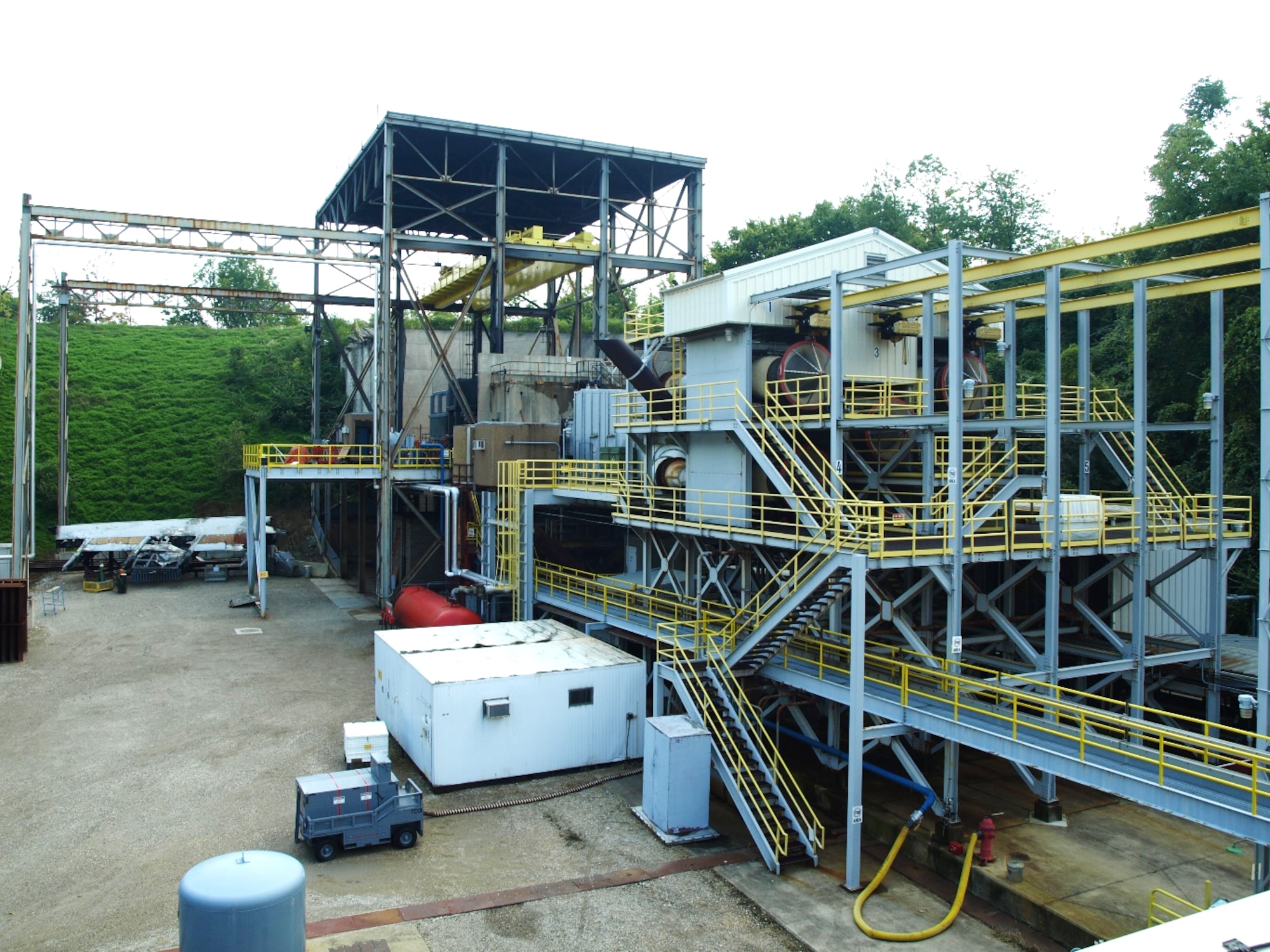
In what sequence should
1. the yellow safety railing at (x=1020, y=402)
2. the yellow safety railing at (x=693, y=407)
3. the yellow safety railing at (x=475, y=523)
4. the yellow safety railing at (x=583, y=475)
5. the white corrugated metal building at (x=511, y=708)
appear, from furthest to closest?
the yellow safety railing at (x=475, y=523), the yellow safety railing at (x=583, y=475), the yellow safety railing at (x=1020, y=402), the yellow safety railing at (x=693, y=407), the white corrugated metal building at (x=511, y=708)

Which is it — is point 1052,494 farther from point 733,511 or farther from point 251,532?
point 251,532

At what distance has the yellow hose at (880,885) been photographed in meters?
14.2

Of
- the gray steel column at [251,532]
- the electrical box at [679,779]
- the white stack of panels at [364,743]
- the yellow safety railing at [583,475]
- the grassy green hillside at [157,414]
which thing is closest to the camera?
the electrical box at [679,779]

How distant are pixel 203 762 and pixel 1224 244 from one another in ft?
132

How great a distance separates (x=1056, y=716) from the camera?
53.8ft

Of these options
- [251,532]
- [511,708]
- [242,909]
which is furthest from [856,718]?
[251,532]

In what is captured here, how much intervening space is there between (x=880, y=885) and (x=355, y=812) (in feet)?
28.6

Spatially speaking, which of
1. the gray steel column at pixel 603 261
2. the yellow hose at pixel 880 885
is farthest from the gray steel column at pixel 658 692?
the gray steel column at pixel 603 261

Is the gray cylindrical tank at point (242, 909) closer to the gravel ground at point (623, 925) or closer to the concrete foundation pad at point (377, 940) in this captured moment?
the concrete foundation pad at point (377, 940)

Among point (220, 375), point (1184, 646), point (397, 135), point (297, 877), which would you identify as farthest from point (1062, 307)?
point (220, 375)

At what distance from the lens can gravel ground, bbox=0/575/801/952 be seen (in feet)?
46.7

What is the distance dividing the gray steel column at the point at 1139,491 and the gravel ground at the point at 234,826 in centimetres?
933

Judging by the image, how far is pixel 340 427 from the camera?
49031mm

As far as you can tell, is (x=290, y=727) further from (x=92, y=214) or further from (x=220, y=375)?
(x=220, y=375)
